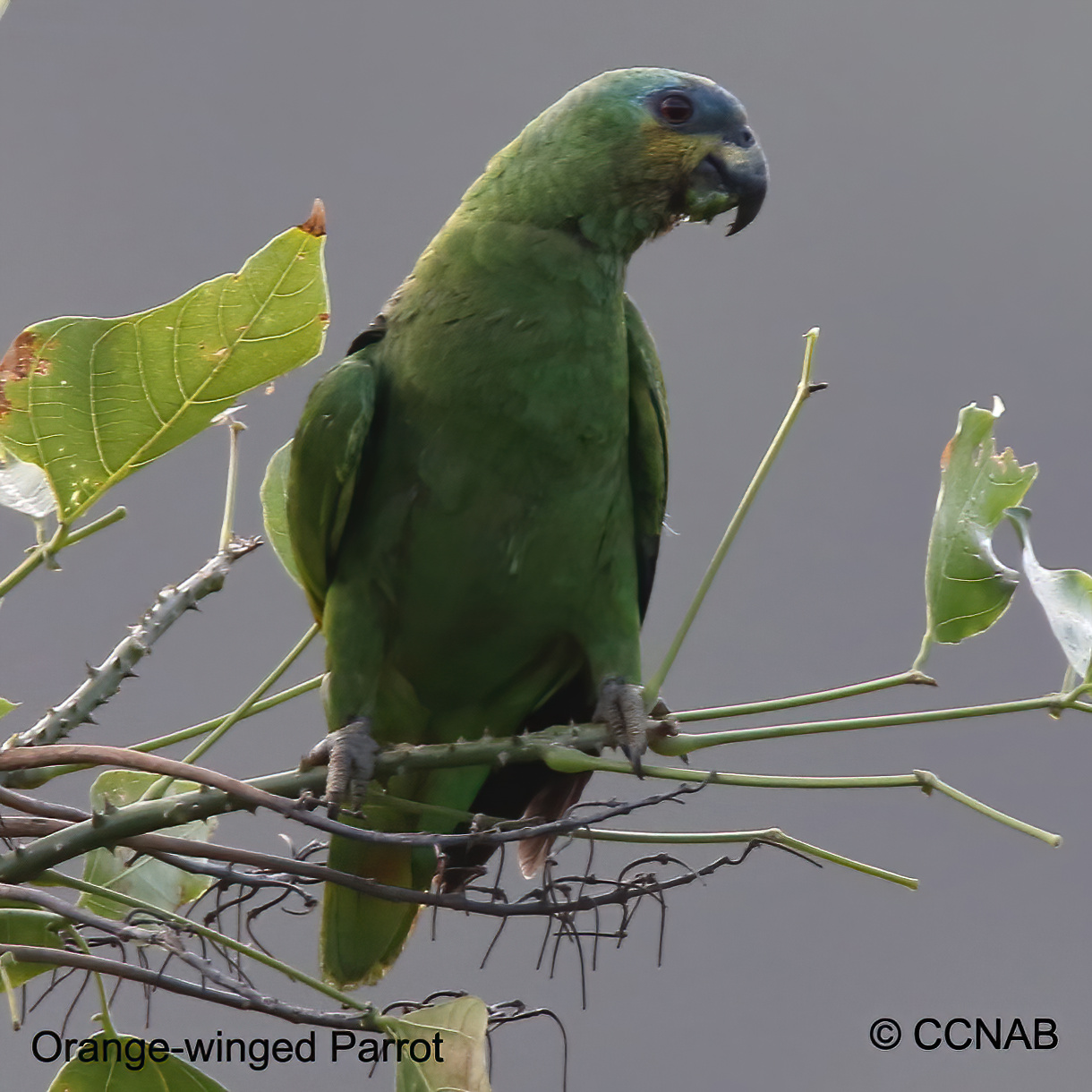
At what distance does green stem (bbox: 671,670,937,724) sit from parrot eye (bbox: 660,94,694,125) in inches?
21.7

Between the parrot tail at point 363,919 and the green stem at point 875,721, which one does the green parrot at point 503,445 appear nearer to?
the parrot tail at point 363,919

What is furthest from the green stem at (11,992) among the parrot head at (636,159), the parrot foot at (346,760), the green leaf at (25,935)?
the parrot head at (636,159)

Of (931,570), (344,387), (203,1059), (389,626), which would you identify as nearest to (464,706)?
(389,626)

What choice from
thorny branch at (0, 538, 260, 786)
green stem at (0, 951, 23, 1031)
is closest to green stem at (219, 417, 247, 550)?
thorny branch at (0, 538, 260, 786)

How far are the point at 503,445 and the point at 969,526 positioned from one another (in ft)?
1.35

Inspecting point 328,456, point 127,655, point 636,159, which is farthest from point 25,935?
point 636,159

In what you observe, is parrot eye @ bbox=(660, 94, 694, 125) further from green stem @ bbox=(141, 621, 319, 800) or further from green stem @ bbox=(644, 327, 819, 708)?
green stem @ bbox=(141, 621, 319, 800)

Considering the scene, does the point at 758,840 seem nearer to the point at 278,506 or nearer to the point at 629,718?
the point at 629,718

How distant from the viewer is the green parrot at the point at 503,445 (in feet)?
3.09

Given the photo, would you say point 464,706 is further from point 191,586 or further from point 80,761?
point 80,761

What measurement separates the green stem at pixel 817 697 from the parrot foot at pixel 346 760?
0.25 meters

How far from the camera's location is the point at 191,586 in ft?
2.47

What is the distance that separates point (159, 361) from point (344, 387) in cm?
35

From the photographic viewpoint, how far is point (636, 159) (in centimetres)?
95
